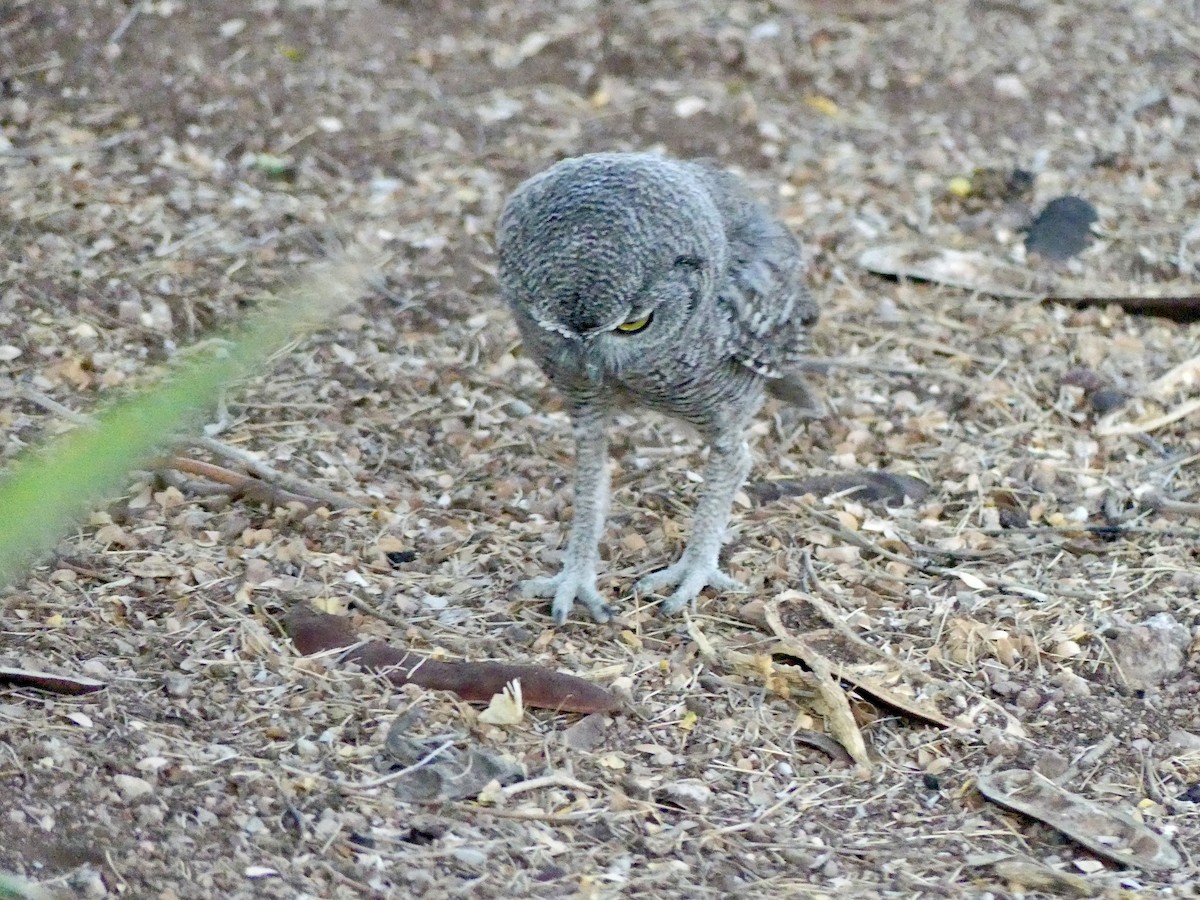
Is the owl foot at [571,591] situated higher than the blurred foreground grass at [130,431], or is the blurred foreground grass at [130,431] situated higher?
the blurred foreground grass at [130,431]

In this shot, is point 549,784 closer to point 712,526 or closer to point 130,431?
point 712,526

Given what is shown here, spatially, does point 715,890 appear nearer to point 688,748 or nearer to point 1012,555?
point 688,748

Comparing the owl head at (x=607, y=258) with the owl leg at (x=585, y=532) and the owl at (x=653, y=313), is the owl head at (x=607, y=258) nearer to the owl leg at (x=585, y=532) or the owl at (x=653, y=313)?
the owl at (x=653, y=313)

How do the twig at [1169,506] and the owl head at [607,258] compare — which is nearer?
the owl head at [607,258]

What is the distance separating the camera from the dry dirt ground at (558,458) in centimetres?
374

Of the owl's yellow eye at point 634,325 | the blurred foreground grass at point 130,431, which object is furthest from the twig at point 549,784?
the blurred foreground grass at point 130,431

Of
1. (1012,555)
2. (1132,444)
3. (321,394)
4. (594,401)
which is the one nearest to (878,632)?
(1012,555)

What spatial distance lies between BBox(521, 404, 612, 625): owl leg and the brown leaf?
415 millimetres

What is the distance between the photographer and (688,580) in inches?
189

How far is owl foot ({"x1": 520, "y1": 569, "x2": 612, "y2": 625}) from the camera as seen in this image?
4699 mm

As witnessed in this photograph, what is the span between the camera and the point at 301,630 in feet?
14.3

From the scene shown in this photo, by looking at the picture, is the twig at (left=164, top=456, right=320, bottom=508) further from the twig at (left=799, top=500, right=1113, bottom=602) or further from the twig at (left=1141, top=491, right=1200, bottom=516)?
the twig at (left=1141, top=491, right=1200, bottom=516)

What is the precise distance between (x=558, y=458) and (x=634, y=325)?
1.49 meters

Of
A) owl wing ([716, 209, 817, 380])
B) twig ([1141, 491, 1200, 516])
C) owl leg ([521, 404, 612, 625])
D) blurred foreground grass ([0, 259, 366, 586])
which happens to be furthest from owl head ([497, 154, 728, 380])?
blurred foreground grass ([0, 259, 366, 586])
